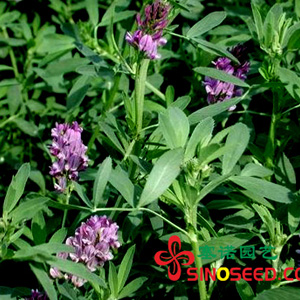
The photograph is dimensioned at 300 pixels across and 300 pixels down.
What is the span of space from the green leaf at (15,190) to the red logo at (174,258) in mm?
395

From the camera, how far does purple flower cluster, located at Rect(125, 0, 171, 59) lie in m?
1.51

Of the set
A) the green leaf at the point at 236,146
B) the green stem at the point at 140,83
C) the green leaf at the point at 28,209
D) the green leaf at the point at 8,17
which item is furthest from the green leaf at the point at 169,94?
the green leaf at the point at 8,17

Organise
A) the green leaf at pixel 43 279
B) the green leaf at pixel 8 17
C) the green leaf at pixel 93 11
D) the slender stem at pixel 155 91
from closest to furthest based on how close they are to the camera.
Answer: the green leaf at pixel 43 279, the slender stem at pixel 155 91, the green leaf at pixel 93 11, the green leaf at pixel 8 17

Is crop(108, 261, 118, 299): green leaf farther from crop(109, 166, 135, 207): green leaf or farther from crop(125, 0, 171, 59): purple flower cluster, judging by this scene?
crop(125, 0, 171, 59): purple flower cluster

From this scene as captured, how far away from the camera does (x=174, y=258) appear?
1.62m

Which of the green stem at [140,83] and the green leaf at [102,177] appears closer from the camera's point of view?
the green leaf at [102,177]

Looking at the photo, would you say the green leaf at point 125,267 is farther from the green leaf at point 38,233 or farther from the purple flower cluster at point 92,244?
the green leaf at point 38,233

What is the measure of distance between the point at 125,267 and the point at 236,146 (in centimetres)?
38

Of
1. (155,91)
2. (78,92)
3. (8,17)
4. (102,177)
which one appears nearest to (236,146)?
(102,177)

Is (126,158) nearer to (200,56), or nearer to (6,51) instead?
(200,56)

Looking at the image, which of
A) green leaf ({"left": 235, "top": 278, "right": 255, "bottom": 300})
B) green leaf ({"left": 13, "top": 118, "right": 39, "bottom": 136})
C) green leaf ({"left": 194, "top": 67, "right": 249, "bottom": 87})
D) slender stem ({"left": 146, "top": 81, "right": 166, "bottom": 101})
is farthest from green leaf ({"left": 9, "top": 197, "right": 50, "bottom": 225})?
green leaf ({"left": 13, "top": 118, "right": 39, "bottom": 136})

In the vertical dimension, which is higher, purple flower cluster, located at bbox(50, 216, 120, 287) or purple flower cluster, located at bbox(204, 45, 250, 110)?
purple flower cluster, located at bbox(204, 45, 250, 110)

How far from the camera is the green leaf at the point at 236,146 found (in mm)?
1498

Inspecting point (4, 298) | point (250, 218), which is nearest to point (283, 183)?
point (250, 218)
